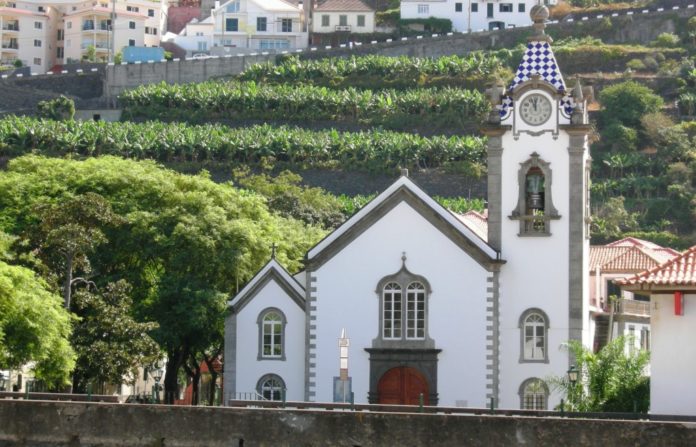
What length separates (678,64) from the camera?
154375 mm

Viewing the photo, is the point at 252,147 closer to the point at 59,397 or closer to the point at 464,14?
the point at 464,14

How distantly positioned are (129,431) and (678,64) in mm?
117992

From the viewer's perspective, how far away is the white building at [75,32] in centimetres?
18312

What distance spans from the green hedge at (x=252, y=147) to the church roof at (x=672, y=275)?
3351 inches

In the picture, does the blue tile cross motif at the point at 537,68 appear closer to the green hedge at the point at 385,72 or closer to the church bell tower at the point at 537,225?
the church bell tower at the point at 537,225

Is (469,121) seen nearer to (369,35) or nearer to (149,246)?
(369,35)

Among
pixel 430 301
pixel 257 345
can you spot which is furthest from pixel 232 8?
pixel 430 301

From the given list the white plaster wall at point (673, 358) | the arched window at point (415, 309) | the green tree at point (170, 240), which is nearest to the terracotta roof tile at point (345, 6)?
the green tree at point (170, 240)

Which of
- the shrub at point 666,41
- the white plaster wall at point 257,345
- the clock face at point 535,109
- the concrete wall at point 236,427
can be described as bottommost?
the concrete wall at point 236,427

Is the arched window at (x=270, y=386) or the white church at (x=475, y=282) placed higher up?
the white church at (x=475, y=282)

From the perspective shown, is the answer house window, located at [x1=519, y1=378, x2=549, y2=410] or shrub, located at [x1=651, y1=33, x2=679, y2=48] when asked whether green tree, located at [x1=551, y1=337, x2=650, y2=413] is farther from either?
shrub, located at [x1=651, y1=33, x2=679, y2=48]

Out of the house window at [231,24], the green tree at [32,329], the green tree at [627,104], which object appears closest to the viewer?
the green tree at [32,329]

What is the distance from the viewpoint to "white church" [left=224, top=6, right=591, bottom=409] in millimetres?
60344

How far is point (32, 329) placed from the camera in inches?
2226
